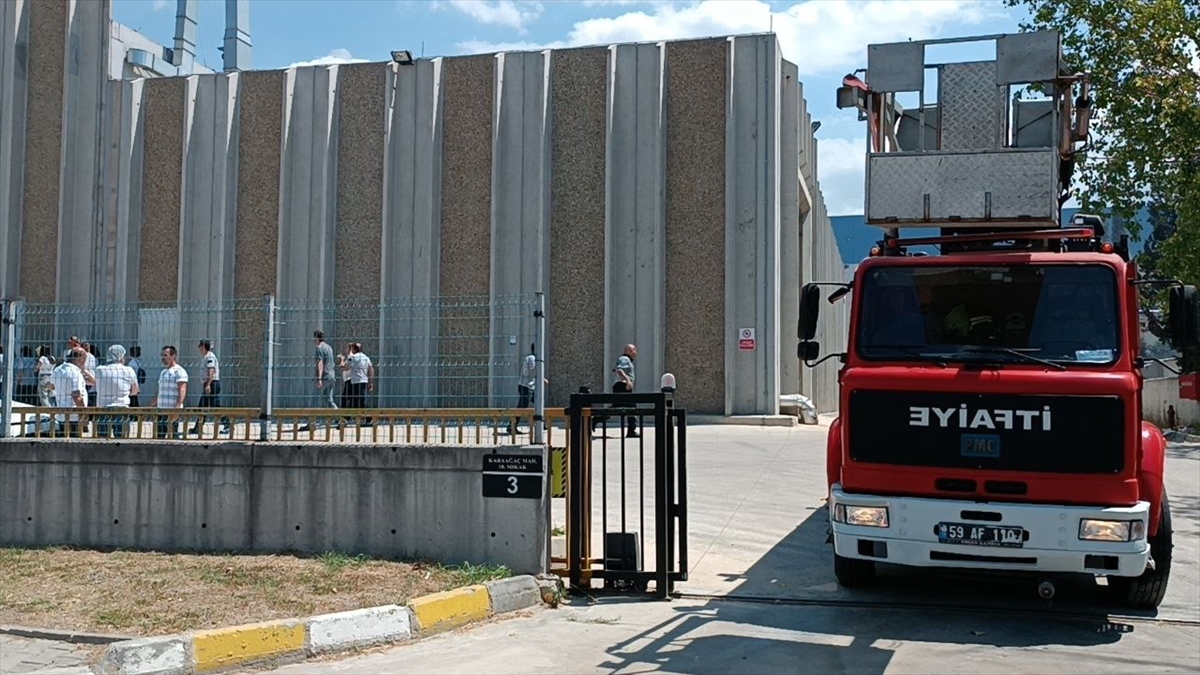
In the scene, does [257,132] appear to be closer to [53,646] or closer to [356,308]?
[356,308]

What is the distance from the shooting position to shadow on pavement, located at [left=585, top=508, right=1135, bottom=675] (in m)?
6.75

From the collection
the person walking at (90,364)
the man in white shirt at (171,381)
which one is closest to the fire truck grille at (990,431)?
the man in white shirt at (171,381)

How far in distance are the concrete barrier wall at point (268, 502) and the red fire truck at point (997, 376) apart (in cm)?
278

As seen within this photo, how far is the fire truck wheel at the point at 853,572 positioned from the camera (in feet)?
27.8

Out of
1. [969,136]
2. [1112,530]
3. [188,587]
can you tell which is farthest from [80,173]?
[1112,530]

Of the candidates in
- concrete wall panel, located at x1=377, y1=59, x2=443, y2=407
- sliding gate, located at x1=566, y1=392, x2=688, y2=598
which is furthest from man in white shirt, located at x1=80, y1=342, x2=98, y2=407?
concrete wall panel, located at x1=377, y1=59, x2=443, y2=407

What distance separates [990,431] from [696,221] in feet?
55.0

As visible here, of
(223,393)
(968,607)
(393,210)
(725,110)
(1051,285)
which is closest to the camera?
(1051,285)

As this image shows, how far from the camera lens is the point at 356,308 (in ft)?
32.4

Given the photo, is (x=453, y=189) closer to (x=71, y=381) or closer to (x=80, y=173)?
(x=80, y=173)

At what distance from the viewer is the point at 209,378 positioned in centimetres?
996

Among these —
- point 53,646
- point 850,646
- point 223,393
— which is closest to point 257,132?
point 223,393

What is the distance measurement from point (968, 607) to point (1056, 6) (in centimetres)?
1962

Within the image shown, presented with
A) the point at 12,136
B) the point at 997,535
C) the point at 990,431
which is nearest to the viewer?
the point at 997,535
